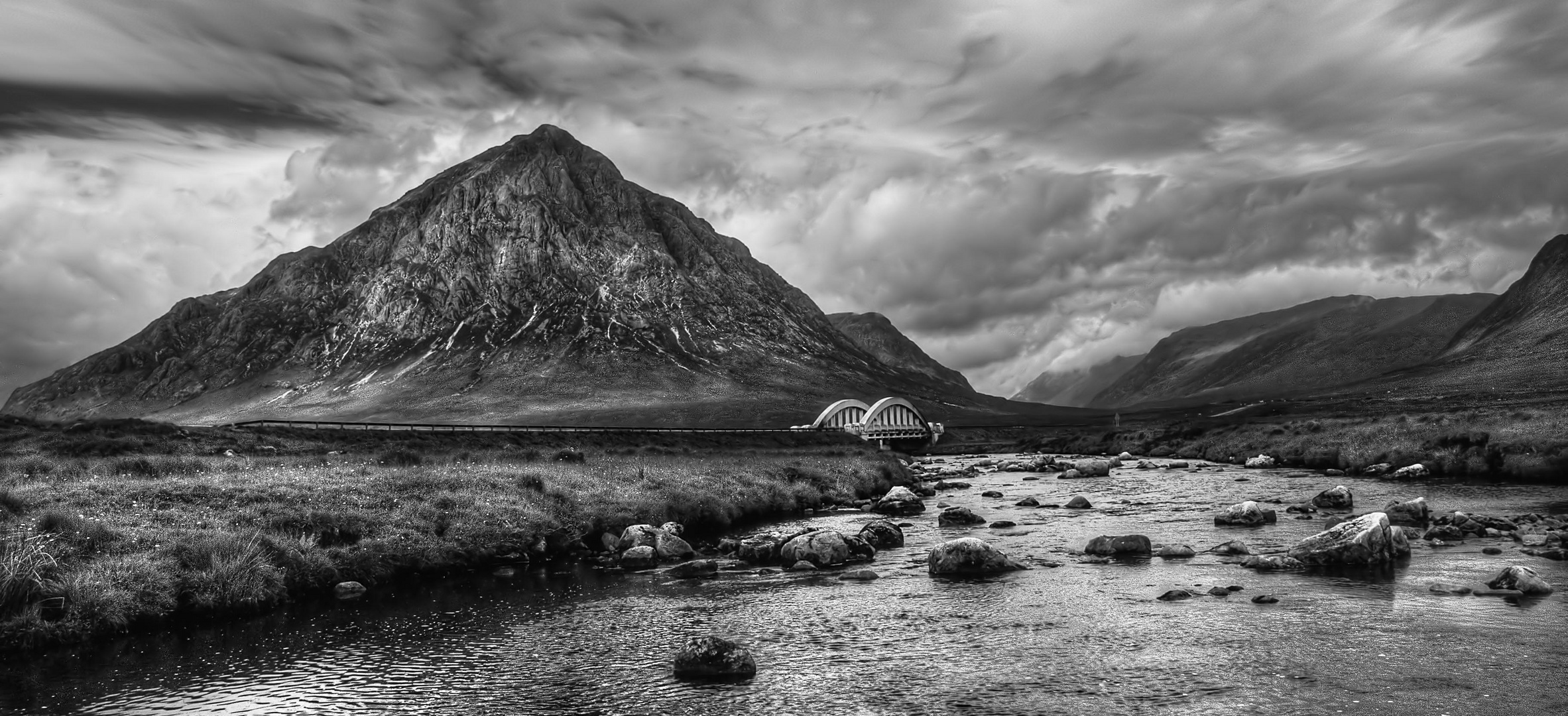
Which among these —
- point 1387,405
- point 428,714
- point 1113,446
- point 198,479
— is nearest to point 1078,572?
point 428,714

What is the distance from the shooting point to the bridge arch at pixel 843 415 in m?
157

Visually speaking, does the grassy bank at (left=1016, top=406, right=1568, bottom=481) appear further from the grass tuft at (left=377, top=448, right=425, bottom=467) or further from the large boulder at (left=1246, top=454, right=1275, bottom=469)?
the grass tuft at (left=377, top=448, right=425, bottom=467)

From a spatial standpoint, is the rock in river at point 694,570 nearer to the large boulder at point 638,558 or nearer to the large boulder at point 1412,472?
the large boulder at point 638,558

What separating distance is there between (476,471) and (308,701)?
1086 inches

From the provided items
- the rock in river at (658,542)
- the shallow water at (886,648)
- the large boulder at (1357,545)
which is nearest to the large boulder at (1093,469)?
the shallow water at (886,648)

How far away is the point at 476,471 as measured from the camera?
44.0 metres

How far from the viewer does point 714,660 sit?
18.3 m

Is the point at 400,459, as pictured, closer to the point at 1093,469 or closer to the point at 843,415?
the point at 1093,469

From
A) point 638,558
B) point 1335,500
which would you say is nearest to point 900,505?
point 1335,500

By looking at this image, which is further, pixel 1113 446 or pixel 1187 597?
pixel 1113 446

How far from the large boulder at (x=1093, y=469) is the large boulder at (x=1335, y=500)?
3200 centimetres

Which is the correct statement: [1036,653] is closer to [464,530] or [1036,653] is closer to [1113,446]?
[464,530]

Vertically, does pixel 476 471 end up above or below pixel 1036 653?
above

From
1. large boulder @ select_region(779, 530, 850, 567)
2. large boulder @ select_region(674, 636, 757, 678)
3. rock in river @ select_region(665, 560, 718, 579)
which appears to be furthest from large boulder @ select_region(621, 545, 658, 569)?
large boulder @ select_region(674, 636, 757, 678)
